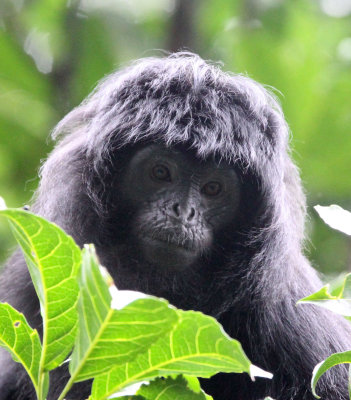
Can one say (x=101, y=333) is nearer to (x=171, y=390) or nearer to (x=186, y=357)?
(x=186, y=357)

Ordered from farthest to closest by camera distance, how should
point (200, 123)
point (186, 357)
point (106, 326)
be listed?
1. point (200, 123)
2. point (186, 357)
3. point (106, 326)

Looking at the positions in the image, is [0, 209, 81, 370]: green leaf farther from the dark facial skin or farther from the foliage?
the dark facial skin

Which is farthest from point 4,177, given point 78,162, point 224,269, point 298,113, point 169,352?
point 169,352

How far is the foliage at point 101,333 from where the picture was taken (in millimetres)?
1500

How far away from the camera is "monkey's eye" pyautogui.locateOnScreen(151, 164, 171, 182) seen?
12.3 feet

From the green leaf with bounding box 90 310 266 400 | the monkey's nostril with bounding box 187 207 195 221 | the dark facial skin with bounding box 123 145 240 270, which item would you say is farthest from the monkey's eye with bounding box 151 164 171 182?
the green leaf with bounding box 90 310 266 400

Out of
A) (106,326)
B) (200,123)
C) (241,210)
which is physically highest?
(200,123)

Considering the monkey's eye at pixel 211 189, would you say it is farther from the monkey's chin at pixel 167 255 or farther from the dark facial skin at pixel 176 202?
the monkey's chin at pixel 167 255

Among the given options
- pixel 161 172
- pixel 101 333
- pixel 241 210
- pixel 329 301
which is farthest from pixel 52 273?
pixel 241 210

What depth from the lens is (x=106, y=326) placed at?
5.11 ft

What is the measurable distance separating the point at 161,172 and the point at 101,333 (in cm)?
221

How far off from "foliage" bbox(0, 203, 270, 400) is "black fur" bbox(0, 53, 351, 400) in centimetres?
Answer: 200

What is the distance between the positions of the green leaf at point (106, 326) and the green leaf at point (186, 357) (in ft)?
0.21

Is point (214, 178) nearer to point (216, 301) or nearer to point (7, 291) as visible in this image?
point (216, 301)
